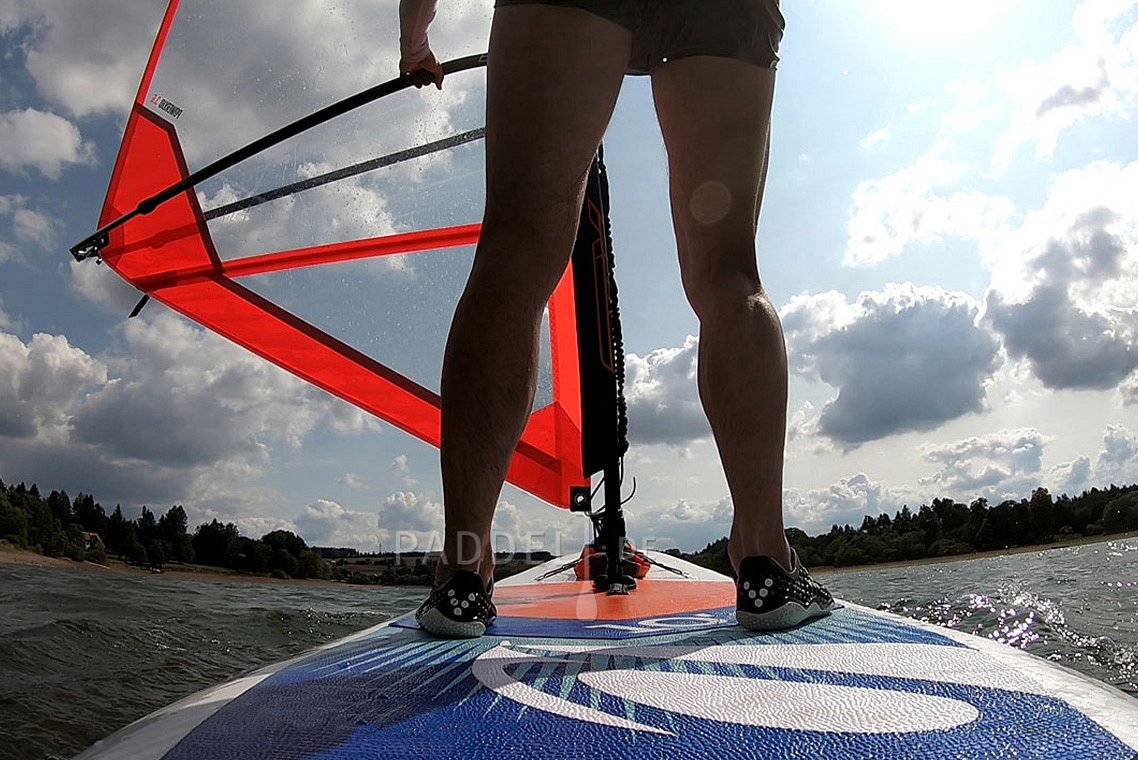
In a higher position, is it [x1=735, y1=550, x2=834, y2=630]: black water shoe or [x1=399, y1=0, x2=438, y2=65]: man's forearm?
[x1=399, y1=0, x2=438, y2=65]: man's forearm

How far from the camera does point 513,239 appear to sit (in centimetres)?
117

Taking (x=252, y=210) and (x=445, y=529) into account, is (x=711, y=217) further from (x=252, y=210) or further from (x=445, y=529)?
(x=252, y=210)

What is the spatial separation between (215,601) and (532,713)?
14.1 feet

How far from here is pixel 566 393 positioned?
3.21 m

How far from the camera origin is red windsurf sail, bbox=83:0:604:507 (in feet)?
9.28

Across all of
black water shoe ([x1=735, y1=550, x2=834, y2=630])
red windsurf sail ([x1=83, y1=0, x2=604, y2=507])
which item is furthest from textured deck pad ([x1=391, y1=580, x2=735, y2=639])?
red windsurf sail ([x1=83, y1=0, x2=604, y2=507])

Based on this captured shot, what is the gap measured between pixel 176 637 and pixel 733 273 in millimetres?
2406

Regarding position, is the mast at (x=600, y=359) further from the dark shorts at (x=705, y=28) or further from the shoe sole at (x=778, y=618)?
the dark shorts at (x=705, y=28)

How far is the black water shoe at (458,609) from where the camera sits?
3.76ft

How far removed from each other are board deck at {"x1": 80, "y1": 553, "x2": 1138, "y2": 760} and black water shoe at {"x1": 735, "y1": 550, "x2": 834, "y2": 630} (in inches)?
1.2

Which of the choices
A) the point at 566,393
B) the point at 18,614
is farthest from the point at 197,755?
the point at 18,614

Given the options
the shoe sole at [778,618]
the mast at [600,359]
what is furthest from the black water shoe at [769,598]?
the mast at [600,359]

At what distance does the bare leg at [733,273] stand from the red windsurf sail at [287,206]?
148 cm

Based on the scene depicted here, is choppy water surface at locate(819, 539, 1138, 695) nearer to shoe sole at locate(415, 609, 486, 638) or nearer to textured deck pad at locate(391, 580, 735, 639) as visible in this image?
textured deck pad at locate(391, 580, 735, 639)
